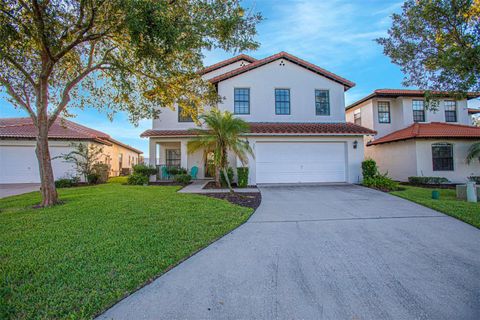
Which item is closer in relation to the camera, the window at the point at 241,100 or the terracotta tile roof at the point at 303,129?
the terracotta tile roof at the point at 303,129

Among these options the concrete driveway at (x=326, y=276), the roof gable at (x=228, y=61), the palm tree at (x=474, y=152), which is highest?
the roof gable at (x=228, y=61)

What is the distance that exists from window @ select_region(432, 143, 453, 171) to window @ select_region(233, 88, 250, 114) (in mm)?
12171

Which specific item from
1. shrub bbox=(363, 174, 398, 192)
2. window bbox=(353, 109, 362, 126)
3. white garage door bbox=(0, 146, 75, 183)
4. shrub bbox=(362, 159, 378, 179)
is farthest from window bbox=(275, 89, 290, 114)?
white garage door bbox=(0, 146, 75, 183)

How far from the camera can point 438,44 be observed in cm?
909

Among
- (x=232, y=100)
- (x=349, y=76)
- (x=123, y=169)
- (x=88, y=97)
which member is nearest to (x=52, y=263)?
(x=88, y=97)

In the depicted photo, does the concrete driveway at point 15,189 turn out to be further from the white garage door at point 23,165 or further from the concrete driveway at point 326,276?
the concrete driveway at point 326,276

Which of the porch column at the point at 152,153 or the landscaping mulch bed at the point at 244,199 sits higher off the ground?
the porch column at the point at 152,153

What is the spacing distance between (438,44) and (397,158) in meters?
8.14

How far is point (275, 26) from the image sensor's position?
1003 centimetres

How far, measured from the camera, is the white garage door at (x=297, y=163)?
41.5 ft

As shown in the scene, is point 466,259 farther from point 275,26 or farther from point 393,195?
point 275,26

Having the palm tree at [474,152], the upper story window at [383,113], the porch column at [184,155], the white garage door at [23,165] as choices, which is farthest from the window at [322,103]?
the white garage door at [23,165]

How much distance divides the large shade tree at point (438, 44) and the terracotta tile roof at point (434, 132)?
4905mm

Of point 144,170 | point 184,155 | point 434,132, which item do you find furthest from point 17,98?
point 434,132
